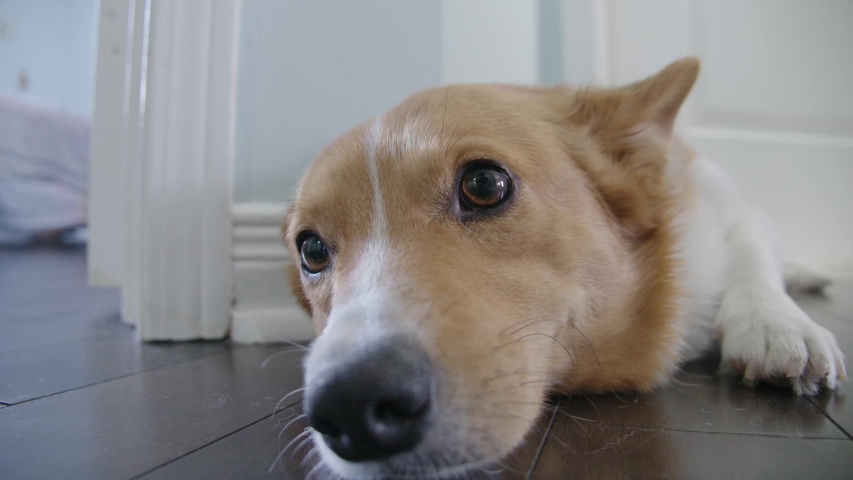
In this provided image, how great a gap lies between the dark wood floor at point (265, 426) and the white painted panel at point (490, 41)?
163cm

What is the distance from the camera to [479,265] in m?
1.08

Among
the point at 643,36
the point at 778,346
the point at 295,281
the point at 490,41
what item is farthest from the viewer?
the point at 643,36

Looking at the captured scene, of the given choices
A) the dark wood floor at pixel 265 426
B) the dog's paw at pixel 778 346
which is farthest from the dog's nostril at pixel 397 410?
the dog's paw at pixel 778 346

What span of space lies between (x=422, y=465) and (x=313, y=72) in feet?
6.32

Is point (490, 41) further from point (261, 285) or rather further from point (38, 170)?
point (38, 170)

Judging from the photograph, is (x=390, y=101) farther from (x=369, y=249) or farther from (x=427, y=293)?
(x=427, y=293)

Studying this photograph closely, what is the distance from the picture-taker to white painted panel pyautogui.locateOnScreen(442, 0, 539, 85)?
2.55 metres

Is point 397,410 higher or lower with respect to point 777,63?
lower

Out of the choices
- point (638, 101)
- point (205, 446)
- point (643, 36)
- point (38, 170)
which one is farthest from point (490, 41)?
point (38, 170)

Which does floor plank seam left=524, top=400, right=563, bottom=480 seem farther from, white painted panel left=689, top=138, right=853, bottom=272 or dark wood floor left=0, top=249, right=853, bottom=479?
white painted panel left=689, top=138, right=853, bottom=272

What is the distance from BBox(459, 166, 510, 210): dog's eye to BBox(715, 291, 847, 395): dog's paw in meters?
0.71

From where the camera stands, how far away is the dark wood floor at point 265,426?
2.88ft

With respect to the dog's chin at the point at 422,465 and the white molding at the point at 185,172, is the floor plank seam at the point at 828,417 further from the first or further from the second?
the white molding at the point at 185,172

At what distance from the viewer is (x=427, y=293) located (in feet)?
3.11
